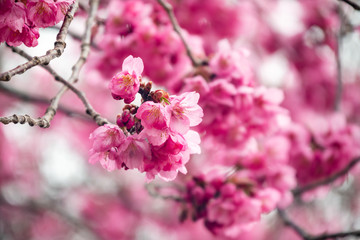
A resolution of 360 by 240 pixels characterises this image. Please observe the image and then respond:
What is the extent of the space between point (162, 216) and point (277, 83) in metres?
2.33

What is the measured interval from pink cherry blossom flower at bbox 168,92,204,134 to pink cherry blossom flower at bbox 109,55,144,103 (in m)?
0.10

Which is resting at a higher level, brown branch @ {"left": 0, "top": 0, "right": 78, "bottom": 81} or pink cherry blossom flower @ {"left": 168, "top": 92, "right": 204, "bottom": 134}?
brown branch @ {"left": 0, "top": 0, "right": 78, "bottom": 81}

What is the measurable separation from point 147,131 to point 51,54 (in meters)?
0.28

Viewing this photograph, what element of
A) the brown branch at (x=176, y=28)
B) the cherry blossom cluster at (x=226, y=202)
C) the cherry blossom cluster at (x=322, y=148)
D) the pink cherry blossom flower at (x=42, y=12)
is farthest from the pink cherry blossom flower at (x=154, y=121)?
the cherry blossom cluster at (x=322, y=148)

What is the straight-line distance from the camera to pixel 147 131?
0.87 m

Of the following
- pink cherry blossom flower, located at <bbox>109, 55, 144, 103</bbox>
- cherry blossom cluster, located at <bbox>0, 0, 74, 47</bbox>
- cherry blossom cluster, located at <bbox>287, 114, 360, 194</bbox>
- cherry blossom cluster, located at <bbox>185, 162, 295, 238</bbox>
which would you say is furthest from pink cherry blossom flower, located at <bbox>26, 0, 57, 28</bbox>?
cherry blossom cluster, located at <bbox>287, 114, 360, 194</bbox>

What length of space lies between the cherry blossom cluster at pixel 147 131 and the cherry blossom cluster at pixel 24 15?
21 centimetres

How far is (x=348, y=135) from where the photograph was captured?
2.26 m

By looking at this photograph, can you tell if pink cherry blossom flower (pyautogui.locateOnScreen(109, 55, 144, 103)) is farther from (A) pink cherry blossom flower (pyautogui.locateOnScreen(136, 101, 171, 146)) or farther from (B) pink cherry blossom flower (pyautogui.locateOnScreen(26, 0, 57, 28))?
(B) pink cherry blossom flower (pyautogui.locateOnScreen(26, 0, 57, 28))

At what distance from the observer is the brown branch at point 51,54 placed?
2.56ft

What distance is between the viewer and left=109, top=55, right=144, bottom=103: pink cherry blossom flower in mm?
901

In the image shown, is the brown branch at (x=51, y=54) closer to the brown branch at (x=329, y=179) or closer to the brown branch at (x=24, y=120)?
the brown branch at (x=24, y=120)

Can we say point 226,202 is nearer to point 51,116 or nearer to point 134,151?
point 134,151

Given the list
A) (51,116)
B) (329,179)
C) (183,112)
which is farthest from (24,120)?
(329,179)
